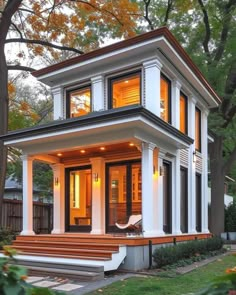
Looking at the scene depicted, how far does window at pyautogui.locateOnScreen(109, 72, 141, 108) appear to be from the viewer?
11945 millimetres

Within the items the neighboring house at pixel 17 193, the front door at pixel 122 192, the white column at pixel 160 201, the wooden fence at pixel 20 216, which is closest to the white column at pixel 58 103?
the front door at pixel 122 192

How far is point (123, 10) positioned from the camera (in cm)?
1734

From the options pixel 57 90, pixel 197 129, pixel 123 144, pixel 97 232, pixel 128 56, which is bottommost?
pixel 97 232

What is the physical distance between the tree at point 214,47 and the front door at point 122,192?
695 cm

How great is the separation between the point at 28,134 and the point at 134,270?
4753mm

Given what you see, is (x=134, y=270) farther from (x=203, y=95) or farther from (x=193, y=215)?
(x=203, y=95)

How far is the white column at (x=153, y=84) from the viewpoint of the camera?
1125 centimetres

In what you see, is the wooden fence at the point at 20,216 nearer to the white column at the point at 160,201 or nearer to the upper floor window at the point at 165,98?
the white column at the point at 160,201

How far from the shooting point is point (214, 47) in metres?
20.4

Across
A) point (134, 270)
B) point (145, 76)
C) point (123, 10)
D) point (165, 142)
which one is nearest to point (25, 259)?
point (134, 270)

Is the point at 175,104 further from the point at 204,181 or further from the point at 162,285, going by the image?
the point at 162,285

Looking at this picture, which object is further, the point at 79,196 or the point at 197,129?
the point at 197,129

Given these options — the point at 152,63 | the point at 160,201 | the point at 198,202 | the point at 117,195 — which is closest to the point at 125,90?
the point at 152,63

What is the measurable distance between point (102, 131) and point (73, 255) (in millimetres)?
3094
